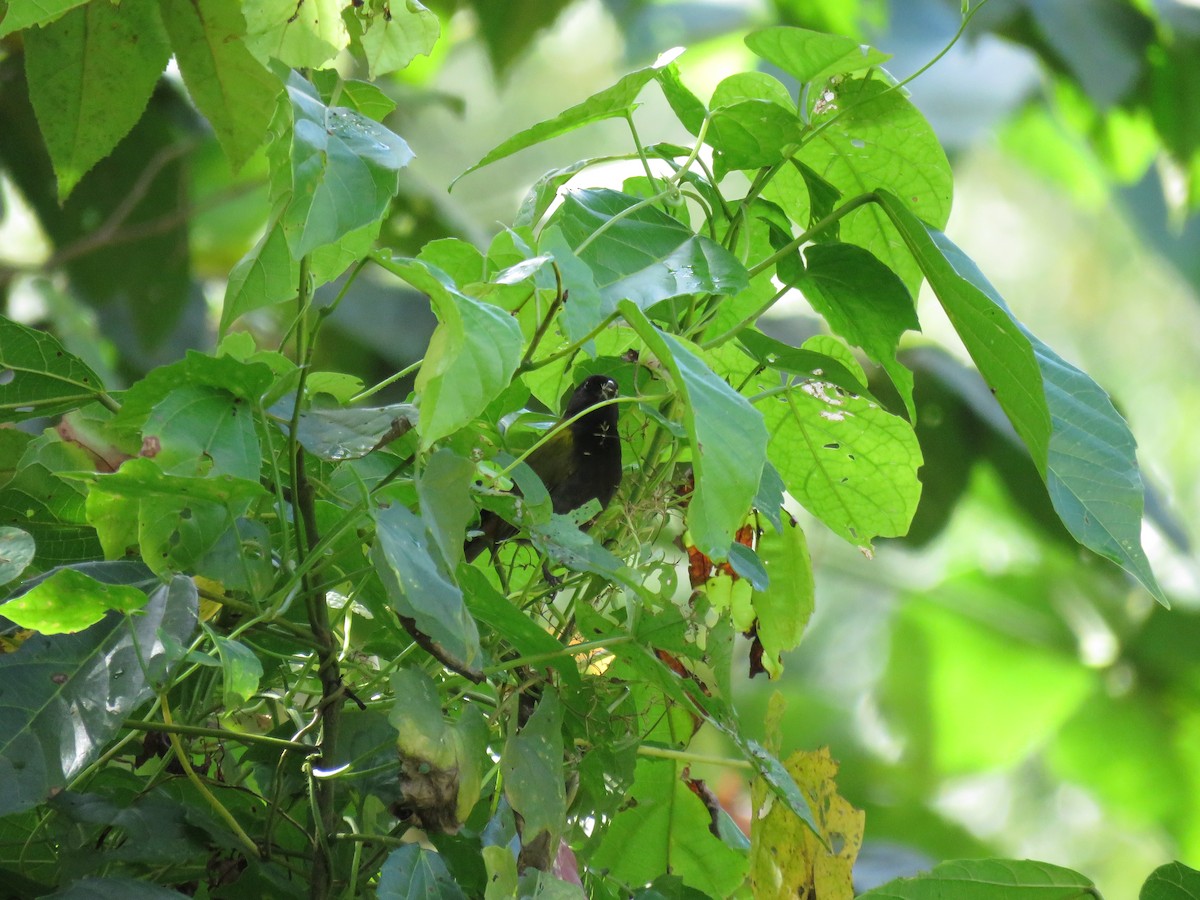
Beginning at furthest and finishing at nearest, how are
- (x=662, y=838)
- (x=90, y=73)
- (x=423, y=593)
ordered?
(x=90, y=73) < (x=662, y=838) < (x=423, y=593)

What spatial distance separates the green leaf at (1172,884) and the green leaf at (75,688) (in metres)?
0.44

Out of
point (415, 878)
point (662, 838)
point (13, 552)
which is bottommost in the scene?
point (662, 838)

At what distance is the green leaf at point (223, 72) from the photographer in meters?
0.69

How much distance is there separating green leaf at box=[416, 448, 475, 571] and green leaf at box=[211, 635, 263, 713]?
7 cm

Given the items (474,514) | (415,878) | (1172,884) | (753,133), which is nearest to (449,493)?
(474,514)

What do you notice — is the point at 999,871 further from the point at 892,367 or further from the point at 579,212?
the point at 579,212

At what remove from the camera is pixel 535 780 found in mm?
400

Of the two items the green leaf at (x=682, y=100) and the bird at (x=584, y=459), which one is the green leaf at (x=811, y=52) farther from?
the bird at (x=584, y=459)

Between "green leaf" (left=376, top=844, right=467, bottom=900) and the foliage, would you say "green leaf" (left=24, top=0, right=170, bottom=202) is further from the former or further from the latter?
"green leaf" (left=376, top=844, right=467, bottom=900)

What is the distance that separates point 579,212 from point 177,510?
0.22 metres

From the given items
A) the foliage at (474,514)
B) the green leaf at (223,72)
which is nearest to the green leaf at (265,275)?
the foliage at (474,514)

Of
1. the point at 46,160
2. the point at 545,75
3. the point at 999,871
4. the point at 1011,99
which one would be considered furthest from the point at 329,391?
the point at 545,75

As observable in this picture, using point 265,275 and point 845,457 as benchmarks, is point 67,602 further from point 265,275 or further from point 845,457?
point 845,457

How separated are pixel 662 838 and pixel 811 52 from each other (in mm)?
401
